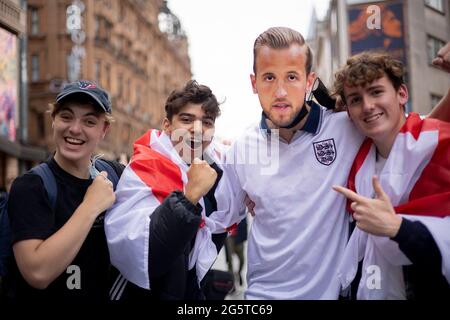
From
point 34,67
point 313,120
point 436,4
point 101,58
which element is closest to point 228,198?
point 313,120

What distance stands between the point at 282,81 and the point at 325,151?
443 mm

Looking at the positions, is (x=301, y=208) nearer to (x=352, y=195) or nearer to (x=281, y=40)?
(x=352, y=195)

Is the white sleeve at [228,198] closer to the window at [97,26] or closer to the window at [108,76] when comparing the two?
the window at [97,26]

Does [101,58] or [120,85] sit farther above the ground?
[101,58]

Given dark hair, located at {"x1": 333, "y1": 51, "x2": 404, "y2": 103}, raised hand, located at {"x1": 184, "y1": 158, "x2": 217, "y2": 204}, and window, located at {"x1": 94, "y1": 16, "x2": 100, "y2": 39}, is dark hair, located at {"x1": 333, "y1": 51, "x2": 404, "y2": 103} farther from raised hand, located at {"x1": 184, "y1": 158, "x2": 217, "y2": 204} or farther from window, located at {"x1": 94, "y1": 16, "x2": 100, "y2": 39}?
window, located at {"x1": 94, "y1": 16, "x2": 100, "y2": 39}

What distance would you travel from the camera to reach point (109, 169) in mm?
3043

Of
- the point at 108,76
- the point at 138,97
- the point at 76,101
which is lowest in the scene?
the point at 76,101

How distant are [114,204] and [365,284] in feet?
4.39

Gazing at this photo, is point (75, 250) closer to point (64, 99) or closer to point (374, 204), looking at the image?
point (64, 99)

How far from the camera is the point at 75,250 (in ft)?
8.03

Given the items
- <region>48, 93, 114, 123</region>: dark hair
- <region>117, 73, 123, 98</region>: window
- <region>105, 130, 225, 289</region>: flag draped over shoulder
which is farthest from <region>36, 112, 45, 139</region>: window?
<region>105, 130, 225, 289</region>: flag draped over shoulder

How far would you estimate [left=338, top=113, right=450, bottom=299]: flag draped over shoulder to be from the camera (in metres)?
2.22

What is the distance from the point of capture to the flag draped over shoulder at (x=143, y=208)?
2.51 meters
